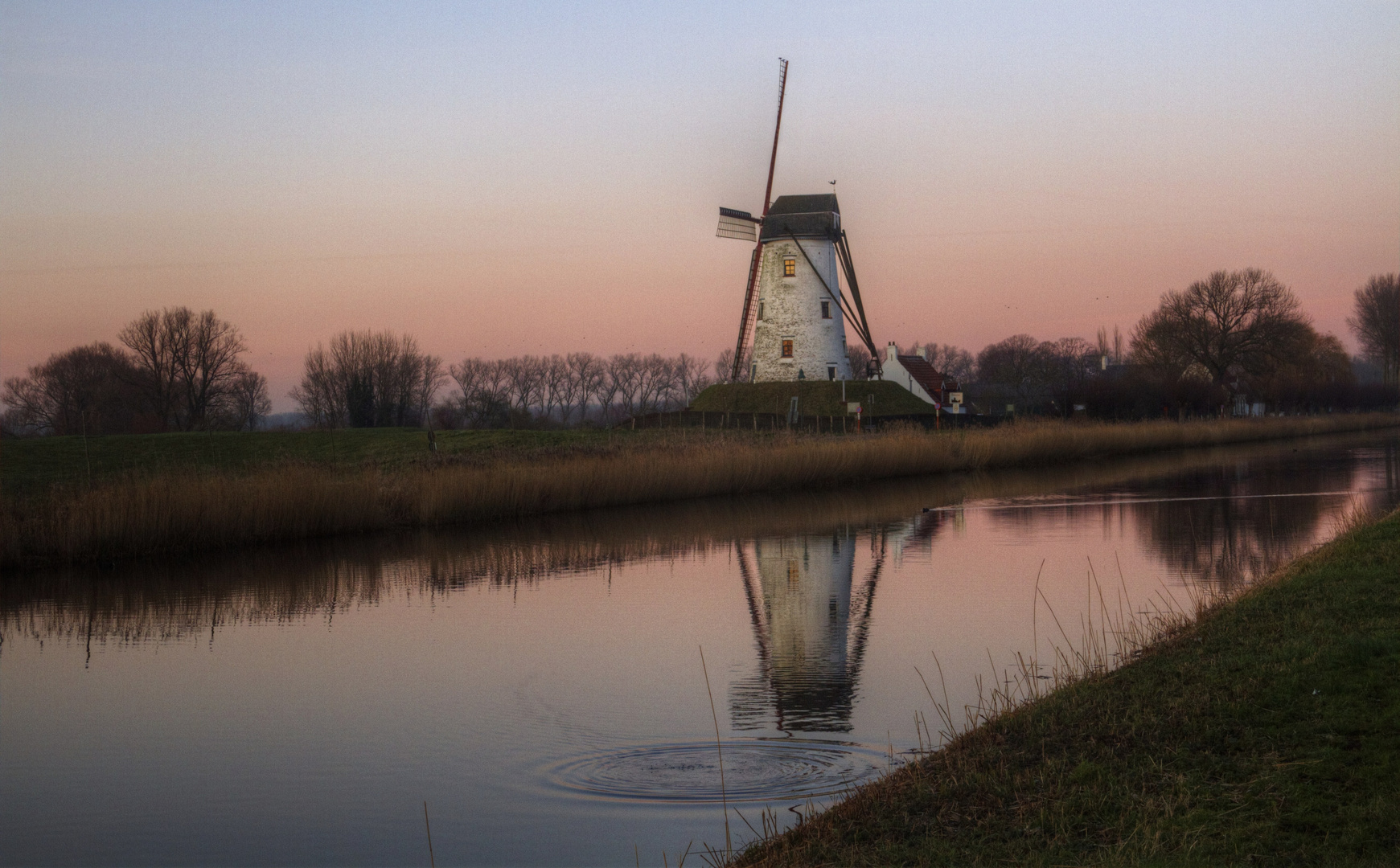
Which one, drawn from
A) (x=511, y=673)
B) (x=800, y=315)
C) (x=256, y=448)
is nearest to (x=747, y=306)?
(x=800, y=315)

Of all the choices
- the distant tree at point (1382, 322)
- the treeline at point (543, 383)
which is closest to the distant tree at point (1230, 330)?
the treeline at point (543, 383)

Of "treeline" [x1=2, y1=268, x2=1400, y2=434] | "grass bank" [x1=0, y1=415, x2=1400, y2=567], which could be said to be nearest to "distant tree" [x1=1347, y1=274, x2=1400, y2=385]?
"treeline" [x1=2, y1=268, x2=1400, y2=434]

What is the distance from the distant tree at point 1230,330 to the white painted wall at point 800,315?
24.9 metres

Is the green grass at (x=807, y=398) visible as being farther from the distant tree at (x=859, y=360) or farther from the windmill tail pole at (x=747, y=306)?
the distant tree at (x=859, y=360)

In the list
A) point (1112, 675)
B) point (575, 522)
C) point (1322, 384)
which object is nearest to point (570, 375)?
point (1322, 384)

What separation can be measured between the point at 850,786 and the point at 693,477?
1737 cm

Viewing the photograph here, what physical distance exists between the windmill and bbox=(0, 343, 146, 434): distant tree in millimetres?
24790

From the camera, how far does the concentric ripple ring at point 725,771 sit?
19.5 ft

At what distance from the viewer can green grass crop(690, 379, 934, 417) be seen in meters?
45.3

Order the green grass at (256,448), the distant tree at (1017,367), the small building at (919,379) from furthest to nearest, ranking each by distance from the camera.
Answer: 1. the distant tree at (1017,367)
2. the small building at (919,379)
3. the green grass at (256,448)

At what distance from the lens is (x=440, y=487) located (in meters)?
19.0

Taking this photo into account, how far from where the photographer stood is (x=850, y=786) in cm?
587

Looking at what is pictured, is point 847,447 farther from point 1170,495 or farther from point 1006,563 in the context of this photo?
point 1006,563

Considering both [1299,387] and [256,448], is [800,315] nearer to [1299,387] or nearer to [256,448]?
[256,448]
